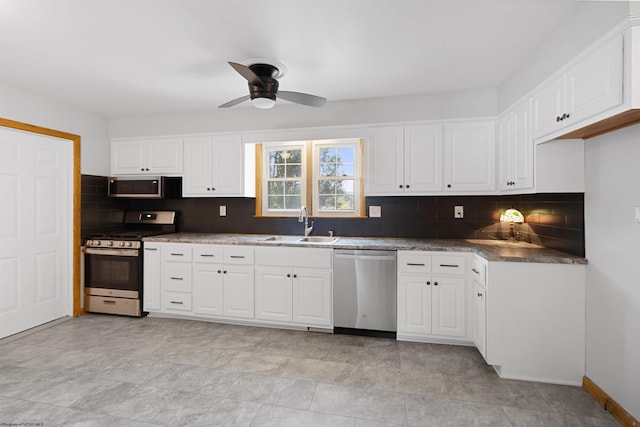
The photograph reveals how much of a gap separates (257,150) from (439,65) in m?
2.31

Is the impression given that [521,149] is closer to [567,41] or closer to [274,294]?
[567,41]

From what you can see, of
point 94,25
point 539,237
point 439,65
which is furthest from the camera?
point 539,237

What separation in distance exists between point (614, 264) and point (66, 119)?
5.25 m

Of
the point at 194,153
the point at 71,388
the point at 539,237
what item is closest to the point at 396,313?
the point at 539,237

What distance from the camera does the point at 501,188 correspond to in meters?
3.02

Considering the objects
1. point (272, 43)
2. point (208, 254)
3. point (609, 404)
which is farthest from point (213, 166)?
point (609, 404)

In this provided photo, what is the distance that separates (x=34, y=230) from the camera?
3369 mm

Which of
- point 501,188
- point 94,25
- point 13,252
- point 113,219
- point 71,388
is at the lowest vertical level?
point 71,388

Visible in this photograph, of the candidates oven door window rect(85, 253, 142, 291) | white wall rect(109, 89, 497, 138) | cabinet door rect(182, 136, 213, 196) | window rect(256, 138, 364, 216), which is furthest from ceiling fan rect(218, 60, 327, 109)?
oven door window rect(85, 253, 142, 291)

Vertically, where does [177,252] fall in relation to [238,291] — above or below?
above

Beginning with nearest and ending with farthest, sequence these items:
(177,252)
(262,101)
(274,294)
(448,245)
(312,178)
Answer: (262,101) → (448,245) → (274,294) → (177,252) → (312,178)

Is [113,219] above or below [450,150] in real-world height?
below

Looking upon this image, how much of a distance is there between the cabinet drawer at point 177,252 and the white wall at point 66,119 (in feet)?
4.84

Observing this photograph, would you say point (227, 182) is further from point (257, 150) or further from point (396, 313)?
point (396, 313)
